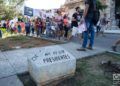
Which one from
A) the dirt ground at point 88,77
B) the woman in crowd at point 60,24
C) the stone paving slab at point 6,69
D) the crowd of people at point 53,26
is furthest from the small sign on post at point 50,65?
the woman in crowd at point 60,24

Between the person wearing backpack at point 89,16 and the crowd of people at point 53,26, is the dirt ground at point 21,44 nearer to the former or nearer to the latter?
the person wearing backpack at point 89,16

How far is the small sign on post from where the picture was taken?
11.3 ft

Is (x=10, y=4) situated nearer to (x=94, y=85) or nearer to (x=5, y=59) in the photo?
(x=5, y=59)

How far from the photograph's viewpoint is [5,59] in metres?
5.32

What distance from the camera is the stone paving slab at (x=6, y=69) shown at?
4095 millimetres

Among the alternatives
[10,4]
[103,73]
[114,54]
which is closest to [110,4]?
[10,4]

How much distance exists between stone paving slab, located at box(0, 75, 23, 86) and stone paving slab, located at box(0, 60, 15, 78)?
17cm

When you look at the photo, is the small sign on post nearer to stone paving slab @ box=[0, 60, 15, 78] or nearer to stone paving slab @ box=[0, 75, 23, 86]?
stone paving slab @ box=[0, 75, 23, 86]

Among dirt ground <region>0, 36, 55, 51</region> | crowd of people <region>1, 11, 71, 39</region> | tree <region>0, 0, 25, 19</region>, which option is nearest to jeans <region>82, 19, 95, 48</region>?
dirt ground <region>0, 36, 55, 51</region>

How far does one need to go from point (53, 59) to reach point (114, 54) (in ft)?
7.90

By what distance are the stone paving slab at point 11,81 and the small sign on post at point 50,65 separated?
0.29m

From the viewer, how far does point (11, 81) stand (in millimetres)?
3775

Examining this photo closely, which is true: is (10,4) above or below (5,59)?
above

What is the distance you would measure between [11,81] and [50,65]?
0.82m
